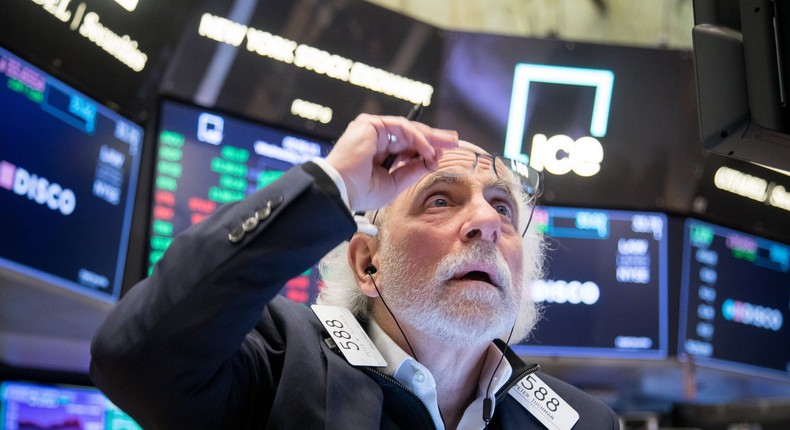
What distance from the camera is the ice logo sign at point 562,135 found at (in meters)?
4.32

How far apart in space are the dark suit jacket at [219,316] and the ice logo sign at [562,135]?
298 centimetres

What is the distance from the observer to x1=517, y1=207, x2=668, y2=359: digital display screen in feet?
13.8

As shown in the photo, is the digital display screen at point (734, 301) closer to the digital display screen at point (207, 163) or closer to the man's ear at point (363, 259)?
the digital display screen at point (207, 163)

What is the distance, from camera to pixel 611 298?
4.27m

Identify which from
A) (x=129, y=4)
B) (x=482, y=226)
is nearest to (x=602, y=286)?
(x=129, y=4)

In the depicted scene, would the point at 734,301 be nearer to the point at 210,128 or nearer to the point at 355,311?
the point at 210,128

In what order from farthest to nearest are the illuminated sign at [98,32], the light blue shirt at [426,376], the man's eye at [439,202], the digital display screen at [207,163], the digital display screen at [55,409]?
the digital display screen at [207,163] → the digital display screen at [55,409] → the illuminated sign at [98,32] → the man's eye at [439,202] → the light blue shirt at [426,376]

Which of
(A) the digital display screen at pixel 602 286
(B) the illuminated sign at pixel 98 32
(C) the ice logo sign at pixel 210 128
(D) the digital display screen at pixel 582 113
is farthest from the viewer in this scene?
(D) the digital display screen at pixel 582 113

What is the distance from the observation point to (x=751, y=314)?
443 centimetres

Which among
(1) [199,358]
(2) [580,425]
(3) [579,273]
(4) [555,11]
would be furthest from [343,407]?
(4) [555,11]

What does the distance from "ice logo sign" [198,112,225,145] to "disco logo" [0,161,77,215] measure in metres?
0.72

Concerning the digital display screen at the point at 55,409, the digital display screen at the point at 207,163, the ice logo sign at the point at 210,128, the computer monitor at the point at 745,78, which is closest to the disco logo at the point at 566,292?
the digital display screen at the point at 207,163

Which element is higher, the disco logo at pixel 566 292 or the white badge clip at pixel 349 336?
the white badge clip at pixel 349 336

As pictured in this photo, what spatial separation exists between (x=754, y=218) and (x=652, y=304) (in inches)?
29.4
